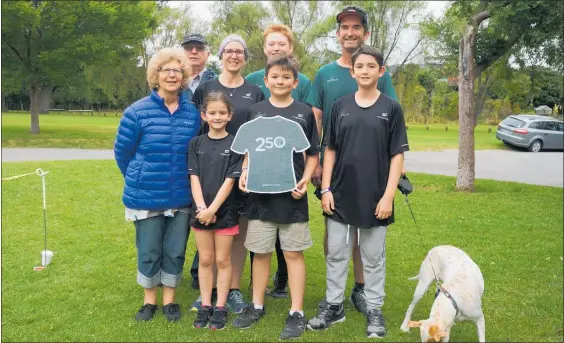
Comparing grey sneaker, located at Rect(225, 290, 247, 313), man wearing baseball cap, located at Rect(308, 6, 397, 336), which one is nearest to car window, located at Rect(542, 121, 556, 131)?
man wearing baseball cap, located at Rect(308, 6, 397, 336)

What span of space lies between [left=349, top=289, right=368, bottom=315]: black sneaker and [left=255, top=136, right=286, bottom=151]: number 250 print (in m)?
1.59

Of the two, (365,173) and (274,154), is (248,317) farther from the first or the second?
(365,173)

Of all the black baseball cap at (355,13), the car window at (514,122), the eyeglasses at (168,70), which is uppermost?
the black baseball cap at (355,13)

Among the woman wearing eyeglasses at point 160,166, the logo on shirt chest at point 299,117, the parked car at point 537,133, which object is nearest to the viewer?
the logo on shirt chest at point 299,117

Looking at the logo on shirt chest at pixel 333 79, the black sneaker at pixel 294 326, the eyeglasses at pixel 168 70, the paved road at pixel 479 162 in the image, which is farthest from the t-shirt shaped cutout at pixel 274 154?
the paved road at pixel 479 162

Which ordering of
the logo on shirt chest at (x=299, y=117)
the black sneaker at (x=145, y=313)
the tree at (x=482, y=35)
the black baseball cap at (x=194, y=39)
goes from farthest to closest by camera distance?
the tree at (x=482, y=35), the black baseball cap at (x=194, y=39), the black sneaker at (x=145, y=313), the logo on shirt chest at (x=299, y=117)

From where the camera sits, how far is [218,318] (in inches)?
154

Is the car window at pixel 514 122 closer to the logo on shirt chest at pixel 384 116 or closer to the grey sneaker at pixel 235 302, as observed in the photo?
the logo on shirt chest at pixel 384 116

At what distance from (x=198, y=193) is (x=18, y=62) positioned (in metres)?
23.3

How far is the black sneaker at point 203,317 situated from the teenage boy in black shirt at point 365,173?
0.82 m

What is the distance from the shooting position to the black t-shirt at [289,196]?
3.72 m

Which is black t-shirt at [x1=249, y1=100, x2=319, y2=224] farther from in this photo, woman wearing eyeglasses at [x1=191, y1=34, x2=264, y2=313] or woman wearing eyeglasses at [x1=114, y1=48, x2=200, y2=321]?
woman wearing eyeglasses at [x1=114, y1=48, x2=200, y2=321]

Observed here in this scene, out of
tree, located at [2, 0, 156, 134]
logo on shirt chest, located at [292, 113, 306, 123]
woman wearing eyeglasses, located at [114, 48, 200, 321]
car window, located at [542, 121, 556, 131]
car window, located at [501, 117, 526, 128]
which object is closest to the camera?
logo on shirt chest, located at [292, 113, 306, 123]

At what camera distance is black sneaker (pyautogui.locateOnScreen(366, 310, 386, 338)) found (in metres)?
3.78
